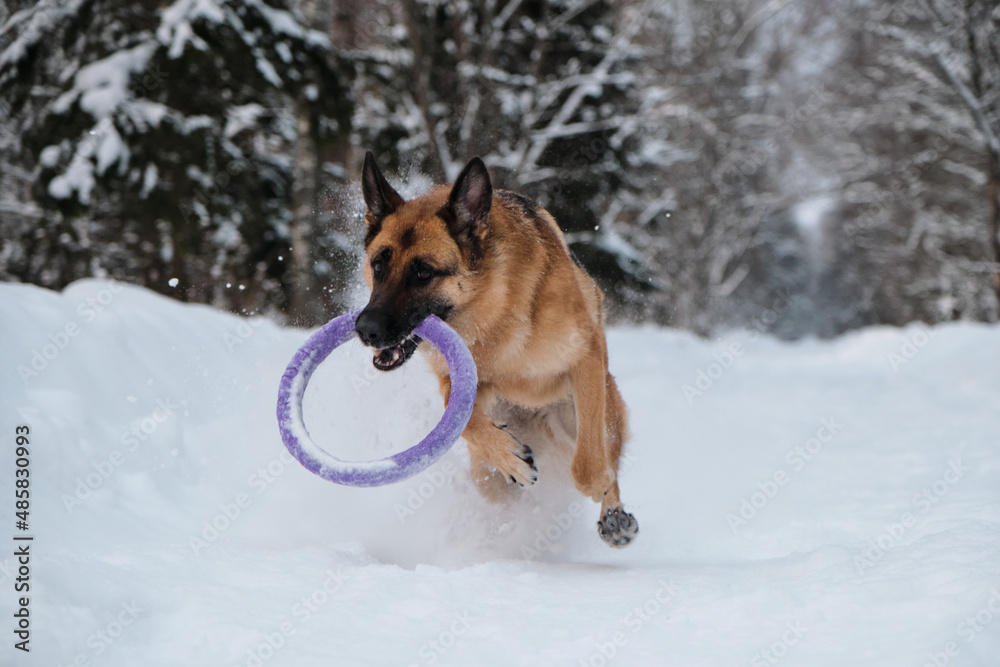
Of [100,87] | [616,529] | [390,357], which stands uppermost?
[390,357]

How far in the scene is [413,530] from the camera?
4.06m

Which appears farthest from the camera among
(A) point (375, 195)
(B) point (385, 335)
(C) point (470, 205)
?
(A) point (375, 195)

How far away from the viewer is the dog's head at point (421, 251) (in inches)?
128

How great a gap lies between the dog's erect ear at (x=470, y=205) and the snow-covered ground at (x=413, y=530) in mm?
1472

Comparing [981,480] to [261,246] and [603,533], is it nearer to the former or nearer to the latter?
[603,533]

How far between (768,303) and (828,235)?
8.85 metres

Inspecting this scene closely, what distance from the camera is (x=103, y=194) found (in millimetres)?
8602
